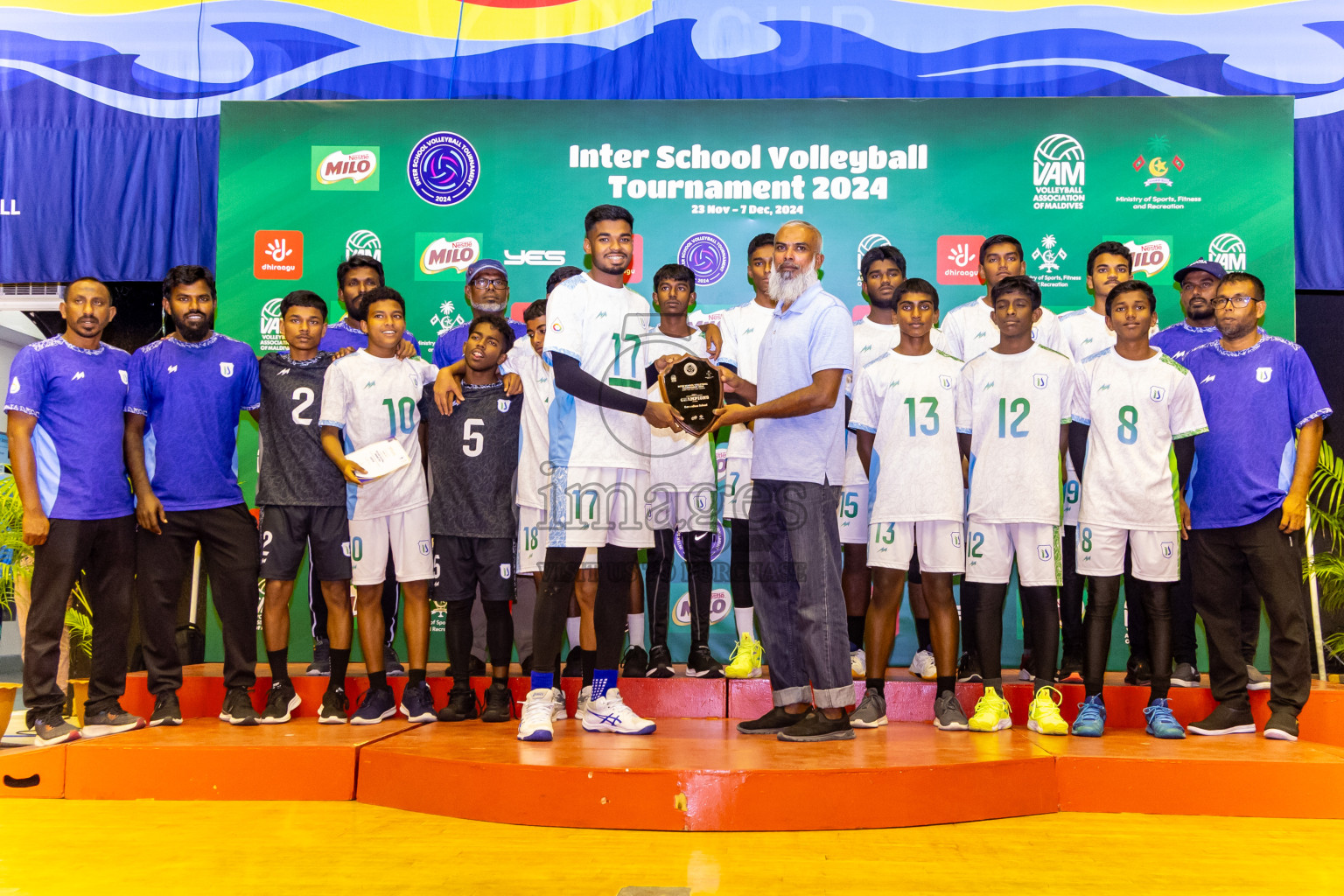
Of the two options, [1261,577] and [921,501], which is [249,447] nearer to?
[921,501]

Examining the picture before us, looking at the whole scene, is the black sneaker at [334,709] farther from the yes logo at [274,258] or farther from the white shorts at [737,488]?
the yes logo at [274,258]

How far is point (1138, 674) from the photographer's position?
460 centimetres

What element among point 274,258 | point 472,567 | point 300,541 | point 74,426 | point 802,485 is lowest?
point 472,567

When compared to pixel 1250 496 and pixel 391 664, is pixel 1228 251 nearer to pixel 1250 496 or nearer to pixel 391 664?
pixel 1250 496

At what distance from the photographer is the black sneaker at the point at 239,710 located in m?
4.18

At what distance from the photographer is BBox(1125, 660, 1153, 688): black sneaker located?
4570 millimetres

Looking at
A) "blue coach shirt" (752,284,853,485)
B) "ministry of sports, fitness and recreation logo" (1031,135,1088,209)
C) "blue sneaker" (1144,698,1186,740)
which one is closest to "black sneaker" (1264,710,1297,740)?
"blue sneaker" (1144,698,1186,740)

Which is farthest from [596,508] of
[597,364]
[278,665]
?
[278,665]

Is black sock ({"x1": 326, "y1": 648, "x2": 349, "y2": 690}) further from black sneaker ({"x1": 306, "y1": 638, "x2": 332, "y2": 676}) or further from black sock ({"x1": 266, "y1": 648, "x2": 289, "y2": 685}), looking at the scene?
black sneaker ({"x1": 306, "y1": 638, "x2": 332, "y2": 676})

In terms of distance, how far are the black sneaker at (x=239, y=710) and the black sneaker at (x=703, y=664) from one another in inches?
78.2

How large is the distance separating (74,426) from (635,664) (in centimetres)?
271

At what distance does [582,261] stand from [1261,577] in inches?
156

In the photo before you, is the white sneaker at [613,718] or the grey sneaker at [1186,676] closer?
the white sneaker at [613,718]

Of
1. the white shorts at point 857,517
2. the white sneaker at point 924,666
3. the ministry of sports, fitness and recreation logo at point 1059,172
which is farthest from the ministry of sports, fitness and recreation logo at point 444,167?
the white sneaker at point 924,666
